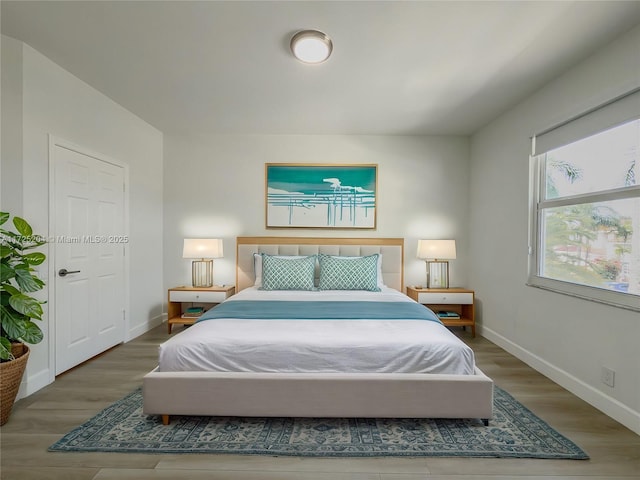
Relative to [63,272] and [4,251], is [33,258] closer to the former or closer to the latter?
[4,251]

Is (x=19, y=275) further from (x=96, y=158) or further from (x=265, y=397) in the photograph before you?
(x=265, y=397)

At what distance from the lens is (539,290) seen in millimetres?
2924

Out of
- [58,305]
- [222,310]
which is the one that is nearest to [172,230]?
[58,305]

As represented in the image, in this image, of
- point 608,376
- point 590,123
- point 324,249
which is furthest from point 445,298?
point 590,123

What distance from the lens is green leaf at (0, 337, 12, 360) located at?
1.89 m

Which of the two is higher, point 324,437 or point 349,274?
point 349,274

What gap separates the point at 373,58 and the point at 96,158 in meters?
2.70

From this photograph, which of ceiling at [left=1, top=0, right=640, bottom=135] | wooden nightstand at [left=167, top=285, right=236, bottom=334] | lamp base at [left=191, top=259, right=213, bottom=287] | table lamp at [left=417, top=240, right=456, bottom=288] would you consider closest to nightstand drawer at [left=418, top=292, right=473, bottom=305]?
table lamp at [left=417, top=240, right=456, bottom=288]

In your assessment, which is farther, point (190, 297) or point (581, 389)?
point (190, 297)

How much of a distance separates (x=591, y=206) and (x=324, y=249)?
2.66 metres

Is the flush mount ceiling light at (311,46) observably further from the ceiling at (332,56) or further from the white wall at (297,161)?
the white wall at (297,161)

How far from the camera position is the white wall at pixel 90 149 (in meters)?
2.40

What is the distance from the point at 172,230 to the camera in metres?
4.30

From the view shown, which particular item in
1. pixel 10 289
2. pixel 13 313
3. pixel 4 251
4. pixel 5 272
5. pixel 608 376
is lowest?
pixel 608 376
